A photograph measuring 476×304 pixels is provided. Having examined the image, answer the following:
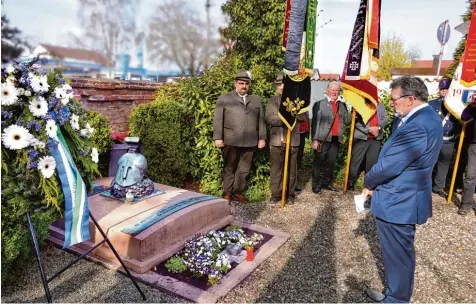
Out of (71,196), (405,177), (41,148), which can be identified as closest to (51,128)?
(41,148)

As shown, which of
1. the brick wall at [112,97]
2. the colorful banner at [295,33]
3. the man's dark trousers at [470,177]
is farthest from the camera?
the brick wall at [112,97]

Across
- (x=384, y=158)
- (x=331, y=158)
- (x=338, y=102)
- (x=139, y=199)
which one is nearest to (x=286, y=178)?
(x=331, y=158)

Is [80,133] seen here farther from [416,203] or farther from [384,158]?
[416,203]

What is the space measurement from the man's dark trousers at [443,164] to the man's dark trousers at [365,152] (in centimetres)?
103

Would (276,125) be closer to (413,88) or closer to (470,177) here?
(413,88)

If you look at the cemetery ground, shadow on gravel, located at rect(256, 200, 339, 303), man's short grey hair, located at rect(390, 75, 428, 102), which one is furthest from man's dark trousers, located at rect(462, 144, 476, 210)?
man's short grey hair, located at rect(390, 75, 428, 102)

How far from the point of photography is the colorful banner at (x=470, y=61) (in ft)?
16.9

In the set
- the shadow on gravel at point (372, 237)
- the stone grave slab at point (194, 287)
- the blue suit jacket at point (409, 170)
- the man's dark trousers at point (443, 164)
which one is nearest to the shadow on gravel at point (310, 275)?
the stone grave slab at point (194, 287)

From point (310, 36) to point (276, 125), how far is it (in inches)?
54.7

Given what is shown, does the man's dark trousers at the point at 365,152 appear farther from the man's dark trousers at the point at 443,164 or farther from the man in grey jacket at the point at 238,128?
the man in grey jacket at the point at 238,128

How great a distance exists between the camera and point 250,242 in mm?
3623

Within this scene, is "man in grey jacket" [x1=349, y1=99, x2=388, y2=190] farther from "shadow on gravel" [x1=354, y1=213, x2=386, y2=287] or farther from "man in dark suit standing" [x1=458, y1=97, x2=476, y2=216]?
"shadow on gravel" [x1=354, y1=213, x2=386, y2=287]

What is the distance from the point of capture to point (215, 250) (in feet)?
11.3

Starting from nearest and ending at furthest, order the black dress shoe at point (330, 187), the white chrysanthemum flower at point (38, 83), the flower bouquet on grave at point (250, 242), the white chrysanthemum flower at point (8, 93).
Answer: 1. the white chrysanthemum flower at point (8, 93)
2. the white chrysanthemum flower at point (38, 83)
3. the flower bouquet on grave at point (250, 242)
4. the black dress shoe at point (330, 187)
